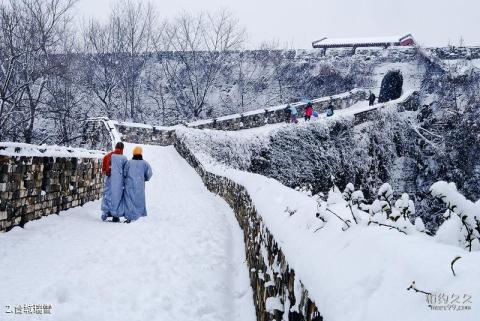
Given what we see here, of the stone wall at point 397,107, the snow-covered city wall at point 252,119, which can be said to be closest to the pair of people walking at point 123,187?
the snow-covered city wall at point 252,119

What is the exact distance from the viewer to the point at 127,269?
4.75 meters

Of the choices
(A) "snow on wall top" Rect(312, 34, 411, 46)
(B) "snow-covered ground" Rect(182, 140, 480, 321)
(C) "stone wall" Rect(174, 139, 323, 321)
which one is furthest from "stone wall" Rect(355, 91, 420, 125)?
(B) "snow-covered ground" Rect(182, 140, 480, 321)

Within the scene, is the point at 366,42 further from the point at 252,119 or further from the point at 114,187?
the point at 114,187

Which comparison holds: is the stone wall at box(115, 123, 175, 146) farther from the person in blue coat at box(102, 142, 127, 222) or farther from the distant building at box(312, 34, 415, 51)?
the distant building at box(312, 34, 415, 51)

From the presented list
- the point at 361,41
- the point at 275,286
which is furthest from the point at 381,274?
the point at 361,41

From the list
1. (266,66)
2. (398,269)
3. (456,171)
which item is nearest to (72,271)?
(398,269)

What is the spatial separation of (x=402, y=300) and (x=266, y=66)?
45088 millimetres

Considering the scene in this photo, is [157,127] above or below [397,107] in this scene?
below

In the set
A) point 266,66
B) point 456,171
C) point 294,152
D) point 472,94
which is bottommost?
point 456,171

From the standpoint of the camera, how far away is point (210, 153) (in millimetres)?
20531

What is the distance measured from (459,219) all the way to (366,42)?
51.3 meters

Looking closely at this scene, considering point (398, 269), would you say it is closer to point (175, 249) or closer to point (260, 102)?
point (175, 249)

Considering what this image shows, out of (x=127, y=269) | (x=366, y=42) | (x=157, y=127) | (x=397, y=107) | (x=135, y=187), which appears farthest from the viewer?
(x=366, y=42)

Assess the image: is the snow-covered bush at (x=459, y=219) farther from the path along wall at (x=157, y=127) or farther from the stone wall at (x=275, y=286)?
the path along wall at (x=157, y=127)
